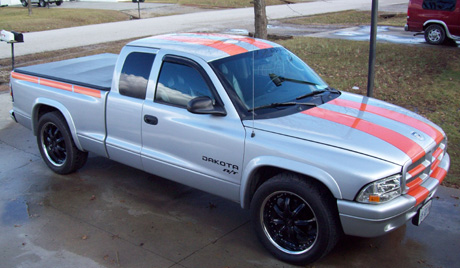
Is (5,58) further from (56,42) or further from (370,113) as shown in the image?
(370,113)

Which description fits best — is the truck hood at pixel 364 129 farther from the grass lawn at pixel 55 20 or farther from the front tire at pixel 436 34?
the grass lawn at pixel 55 20

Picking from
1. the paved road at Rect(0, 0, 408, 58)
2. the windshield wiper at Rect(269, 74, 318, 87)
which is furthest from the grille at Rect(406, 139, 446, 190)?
the paved road at Rect(0, 0, 408, 58)

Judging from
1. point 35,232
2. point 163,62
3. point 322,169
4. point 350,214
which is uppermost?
point 163,62

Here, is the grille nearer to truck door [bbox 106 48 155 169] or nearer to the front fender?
the front fender

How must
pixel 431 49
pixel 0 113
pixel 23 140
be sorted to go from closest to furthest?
1. pixel 23 140
2. pixel 0 113
3. pixel 431 49

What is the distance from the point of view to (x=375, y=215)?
3.97 meters

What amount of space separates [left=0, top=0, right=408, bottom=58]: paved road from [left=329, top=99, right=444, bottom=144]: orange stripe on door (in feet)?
34.8

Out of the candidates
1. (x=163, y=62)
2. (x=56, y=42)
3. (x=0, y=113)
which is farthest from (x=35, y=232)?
(x=56, y=42)

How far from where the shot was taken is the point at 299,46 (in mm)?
15305

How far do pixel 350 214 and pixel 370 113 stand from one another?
4.24 ft

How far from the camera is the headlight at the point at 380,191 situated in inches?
156

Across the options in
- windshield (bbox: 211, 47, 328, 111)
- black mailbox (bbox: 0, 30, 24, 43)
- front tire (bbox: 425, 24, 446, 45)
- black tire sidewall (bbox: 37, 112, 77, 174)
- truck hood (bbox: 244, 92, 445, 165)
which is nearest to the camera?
truck hood (bbox: 244, 92, 445, 165)

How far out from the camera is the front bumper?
398 centimetres

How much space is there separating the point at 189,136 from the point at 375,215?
1925 mm
